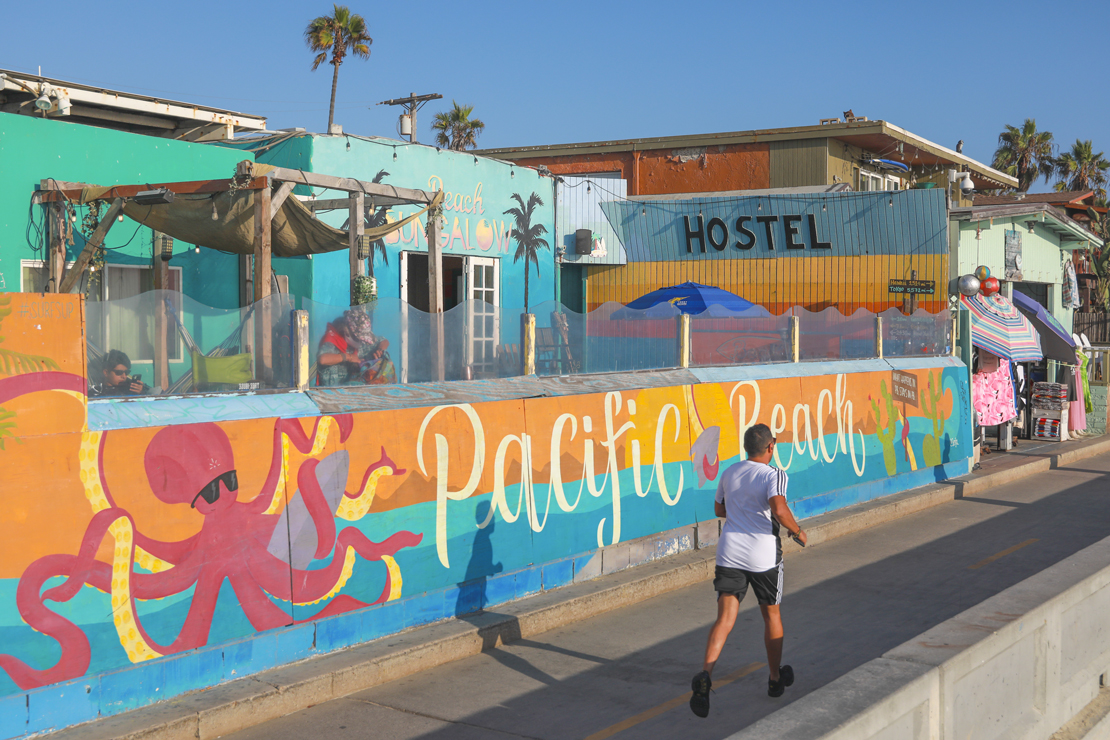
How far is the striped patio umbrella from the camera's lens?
18.0 metres

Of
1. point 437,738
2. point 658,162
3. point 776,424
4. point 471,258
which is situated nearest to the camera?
point 437,738

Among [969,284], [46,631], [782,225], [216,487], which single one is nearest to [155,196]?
[216,487]

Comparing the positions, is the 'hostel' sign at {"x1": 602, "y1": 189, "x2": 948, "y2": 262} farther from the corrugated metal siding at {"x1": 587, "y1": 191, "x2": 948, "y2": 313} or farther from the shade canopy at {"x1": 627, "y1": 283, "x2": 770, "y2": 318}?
the shade canopy at {"x1": 627, "y1": 283, "x2": 770, "y2": 318}

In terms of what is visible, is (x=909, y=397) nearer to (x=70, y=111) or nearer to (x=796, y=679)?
(x=796, y=679)

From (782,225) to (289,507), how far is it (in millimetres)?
17134

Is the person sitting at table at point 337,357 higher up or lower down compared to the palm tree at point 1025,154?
lower down

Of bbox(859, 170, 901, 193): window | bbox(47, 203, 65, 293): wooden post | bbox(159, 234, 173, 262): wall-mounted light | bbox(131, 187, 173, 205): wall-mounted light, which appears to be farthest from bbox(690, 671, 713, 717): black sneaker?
bbox(859, 170, 901, 193): window

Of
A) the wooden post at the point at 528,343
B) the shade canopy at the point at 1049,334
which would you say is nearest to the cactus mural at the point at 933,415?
the shade canopy at the point at 1049,334

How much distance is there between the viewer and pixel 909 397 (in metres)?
15.5

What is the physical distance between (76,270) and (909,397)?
39.0 ft

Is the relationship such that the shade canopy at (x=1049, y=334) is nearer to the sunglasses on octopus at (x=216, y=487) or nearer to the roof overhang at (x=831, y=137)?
the roof overhang at (x=831, y=137)

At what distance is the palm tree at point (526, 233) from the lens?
18.7 m

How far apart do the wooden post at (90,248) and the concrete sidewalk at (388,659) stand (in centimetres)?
606

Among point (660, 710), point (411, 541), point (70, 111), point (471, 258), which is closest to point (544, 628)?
point (411, 541)
